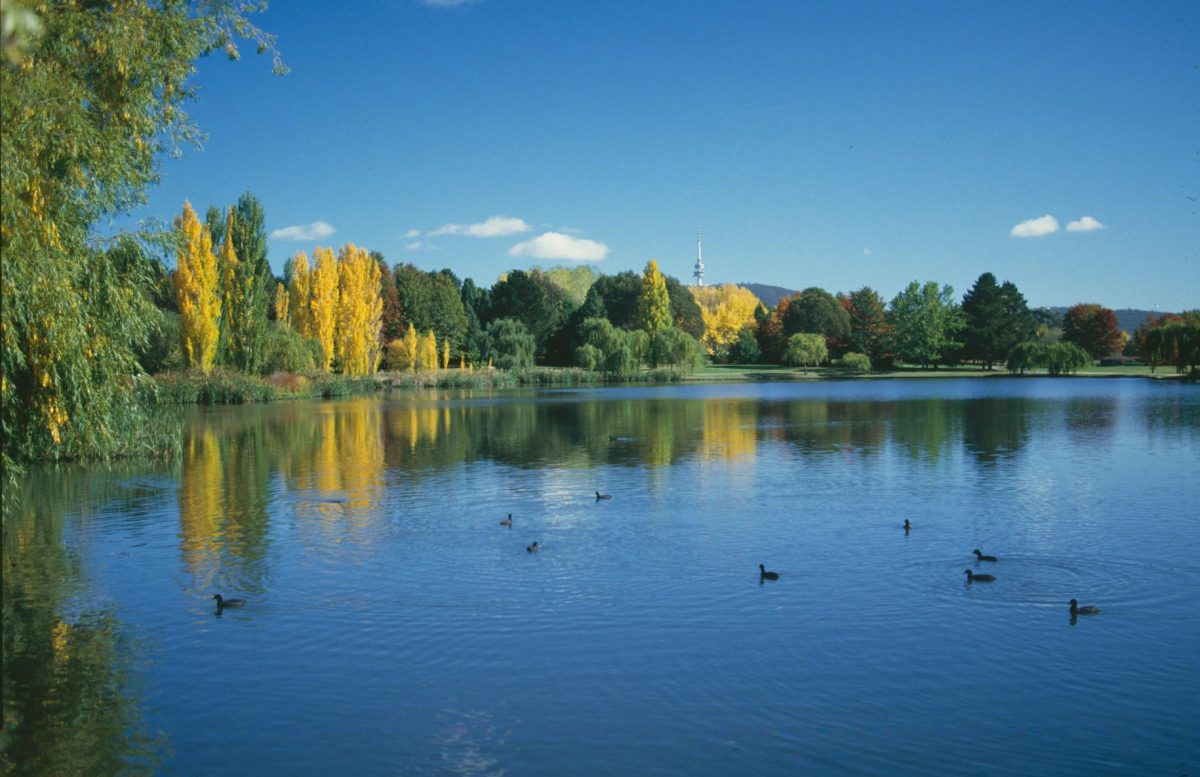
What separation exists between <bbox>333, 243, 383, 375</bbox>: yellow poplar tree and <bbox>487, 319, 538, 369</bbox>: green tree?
1493cm

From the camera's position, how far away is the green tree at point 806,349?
344 ft

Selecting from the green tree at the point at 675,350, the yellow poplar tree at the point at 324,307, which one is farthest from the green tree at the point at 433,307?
the yellow poplar tree at the point at 324,307

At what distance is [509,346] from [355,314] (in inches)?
782

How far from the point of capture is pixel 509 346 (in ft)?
288

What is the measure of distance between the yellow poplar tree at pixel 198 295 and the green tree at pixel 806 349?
217ft

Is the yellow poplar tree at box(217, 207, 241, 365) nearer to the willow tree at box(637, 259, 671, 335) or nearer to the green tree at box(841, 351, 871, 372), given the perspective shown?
the willow tree at box(637, 259, 671, 335)

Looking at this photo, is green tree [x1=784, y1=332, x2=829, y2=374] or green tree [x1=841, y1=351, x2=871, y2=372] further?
green tree [x1=841, y1=351, x2=871, y2=372]

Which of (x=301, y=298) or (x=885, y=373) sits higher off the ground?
(x=301, y=298)

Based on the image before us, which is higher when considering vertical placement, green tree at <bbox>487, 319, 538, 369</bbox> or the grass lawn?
green tree at <bbox>487, 319, 538, 369</bbox>

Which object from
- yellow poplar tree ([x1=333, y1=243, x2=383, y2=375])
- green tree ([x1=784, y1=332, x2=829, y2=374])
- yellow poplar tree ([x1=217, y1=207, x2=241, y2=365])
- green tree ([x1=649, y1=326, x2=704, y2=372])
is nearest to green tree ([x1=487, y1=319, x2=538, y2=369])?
green tree ([x1=649, y1=326, x2=704, y2=372])

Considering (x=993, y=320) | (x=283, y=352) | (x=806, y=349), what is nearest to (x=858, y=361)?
(x=806, y=349)

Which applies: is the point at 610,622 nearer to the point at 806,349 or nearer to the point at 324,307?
the point at 324,307

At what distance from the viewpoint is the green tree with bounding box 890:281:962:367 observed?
105250 mm

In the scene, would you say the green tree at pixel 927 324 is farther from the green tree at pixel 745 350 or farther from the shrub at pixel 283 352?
the shrub at pixel 283 352
